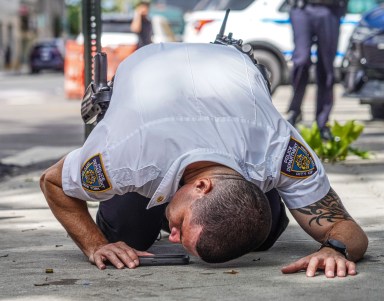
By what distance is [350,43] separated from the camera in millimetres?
12266

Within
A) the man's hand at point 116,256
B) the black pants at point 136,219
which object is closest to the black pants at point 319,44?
the black pants at point 136,219

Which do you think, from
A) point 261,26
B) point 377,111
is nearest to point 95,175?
point 377,111

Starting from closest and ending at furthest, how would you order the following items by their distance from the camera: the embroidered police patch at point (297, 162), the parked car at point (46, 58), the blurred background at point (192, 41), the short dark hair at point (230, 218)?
the short dark hair at point (230, 218), the embroidered police patch at point (297, 162), the blurred background at point (192, 41), the parked car at point (46, 58)

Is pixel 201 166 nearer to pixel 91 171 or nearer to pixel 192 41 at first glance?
pixel 91 171

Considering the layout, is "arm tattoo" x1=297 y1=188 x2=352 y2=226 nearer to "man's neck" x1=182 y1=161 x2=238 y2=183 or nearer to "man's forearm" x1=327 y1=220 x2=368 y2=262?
"man's forearm" x1=327 y1=220 x2=368 y2=262

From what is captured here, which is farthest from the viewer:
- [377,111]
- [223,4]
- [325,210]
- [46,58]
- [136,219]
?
[46,58]

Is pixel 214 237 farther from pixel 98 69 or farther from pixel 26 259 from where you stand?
pixel 98 69

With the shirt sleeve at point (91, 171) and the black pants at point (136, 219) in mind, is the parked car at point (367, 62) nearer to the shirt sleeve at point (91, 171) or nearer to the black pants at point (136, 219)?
the black pants at point (136, 219)

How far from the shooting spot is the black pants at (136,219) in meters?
5.05

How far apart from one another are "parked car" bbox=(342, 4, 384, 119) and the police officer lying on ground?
22.2ft

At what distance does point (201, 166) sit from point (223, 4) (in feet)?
50.7

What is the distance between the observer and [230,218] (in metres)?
3.99

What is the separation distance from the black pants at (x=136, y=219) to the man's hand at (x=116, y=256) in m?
0.33

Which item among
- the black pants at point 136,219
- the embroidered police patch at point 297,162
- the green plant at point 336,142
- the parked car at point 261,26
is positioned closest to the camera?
the embroidered police patch at point 297,162
